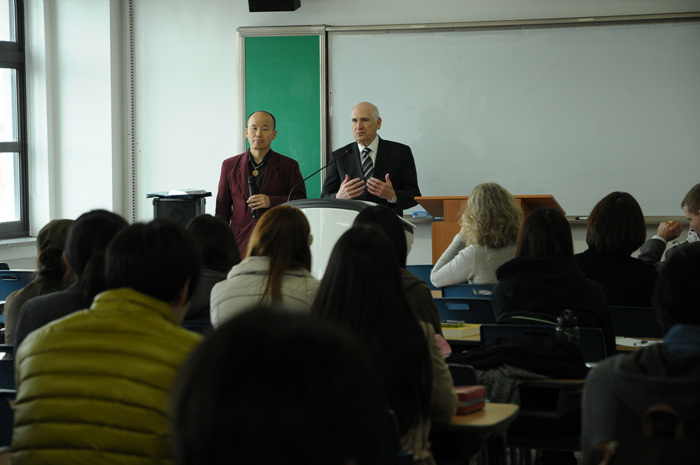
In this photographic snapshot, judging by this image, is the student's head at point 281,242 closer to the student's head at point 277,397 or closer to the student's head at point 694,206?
the student's head at point 277,397

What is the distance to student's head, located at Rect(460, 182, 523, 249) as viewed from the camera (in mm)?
3934

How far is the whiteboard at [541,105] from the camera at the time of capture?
6.48 m

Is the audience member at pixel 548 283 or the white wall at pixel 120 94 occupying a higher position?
the white wall at pixel 120 94


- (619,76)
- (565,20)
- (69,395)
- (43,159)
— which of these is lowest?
(69,395)

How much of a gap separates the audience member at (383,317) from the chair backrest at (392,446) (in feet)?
0.37

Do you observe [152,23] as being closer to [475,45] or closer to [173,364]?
[475,45]

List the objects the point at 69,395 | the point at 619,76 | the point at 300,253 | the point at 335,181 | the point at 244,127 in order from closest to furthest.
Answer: the point at 69,395 → the point at 300,253 → the point at 335,181 → the point at 619,76 → the point at 244,127

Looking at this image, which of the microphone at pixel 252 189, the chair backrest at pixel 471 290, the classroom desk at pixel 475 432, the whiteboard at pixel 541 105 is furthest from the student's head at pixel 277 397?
the whiteboard at pixel 541 105

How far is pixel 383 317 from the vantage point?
187 cm

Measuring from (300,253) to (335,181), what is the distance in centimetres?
283

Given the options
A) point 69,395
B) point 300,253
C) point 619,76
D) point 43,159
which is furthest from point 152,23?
point 69,395

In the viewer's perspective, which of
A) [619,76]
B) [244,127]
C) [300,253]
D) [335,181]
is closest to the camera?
[300,253]

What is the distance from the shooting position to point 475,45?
22.2 feet

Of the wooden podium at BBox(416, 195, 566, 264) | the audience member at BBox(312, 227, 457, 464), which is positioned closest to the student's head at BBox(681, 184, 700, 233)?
the wooden podium at BBox(416, 195, 566, 264)
